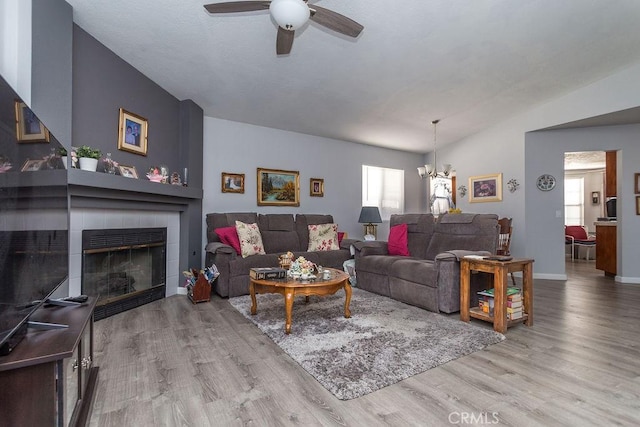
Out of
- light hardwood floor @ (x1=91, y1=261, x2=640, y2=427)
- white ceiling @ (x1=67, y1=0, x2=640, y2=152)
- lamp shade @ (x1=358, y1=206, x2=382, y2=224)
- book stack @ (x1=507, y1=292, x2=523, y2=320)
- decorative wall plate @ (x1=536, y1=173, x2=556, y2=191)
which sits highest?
white ceiling @ (x1=67, y1=0, x2=640, y2=152)

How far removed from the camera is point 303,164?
5.59m

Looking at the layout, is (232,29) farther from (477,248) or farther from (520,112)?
(520,112)

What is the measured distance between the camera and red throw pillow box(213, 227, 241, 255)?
4.07 meters

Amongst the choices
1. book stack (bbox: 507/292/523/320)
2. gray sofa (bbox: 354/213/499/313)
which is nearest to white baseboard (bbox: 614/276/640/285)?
gray sofa (bbox: 354/213/499/313)

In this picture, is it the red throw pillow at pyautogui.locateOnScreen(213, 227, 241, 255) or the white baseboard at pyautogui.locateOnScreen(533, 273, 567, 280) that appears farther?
the white baseboard at pyautogui.locateOnScreen(533, 273, 567, 280)

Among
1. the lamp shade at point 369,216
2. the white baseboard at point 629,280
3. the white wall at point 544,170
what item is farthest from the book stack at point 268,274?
the white baseboard at point 629,280

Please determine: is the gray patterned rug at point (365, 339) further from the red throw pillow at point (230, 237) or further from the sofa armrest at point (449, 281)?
the red throw pillow at point (230, 237)

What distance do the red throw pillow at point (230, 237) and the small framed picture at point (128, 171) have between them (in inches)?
49.3

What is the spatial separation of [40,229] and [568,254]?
10340 mm

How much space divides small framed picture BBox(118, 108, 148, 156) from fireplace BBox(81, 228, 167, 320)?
0.86 metres

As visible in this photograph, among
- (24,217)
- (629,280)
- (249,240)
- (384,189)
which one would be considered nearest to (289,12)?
(24,217)

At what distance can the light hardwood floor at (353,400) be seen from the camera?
1.52 meters

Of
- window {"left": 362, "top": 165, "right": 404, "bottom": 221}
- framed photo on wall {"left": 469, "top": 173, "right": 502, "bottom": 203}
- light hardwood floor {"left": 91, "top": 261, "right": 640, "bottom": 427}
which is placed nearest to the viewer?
light hardwood floor {"left": 91, "top": 261, "right": 640, "bottom": 427}

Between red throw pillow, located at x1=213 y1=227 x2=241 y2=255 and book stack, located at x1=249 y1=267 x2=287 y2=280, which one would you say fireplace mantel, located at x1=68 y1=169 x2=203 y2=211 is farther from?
book stack, located at x1=249 y1=267 x2=287 y2=280
